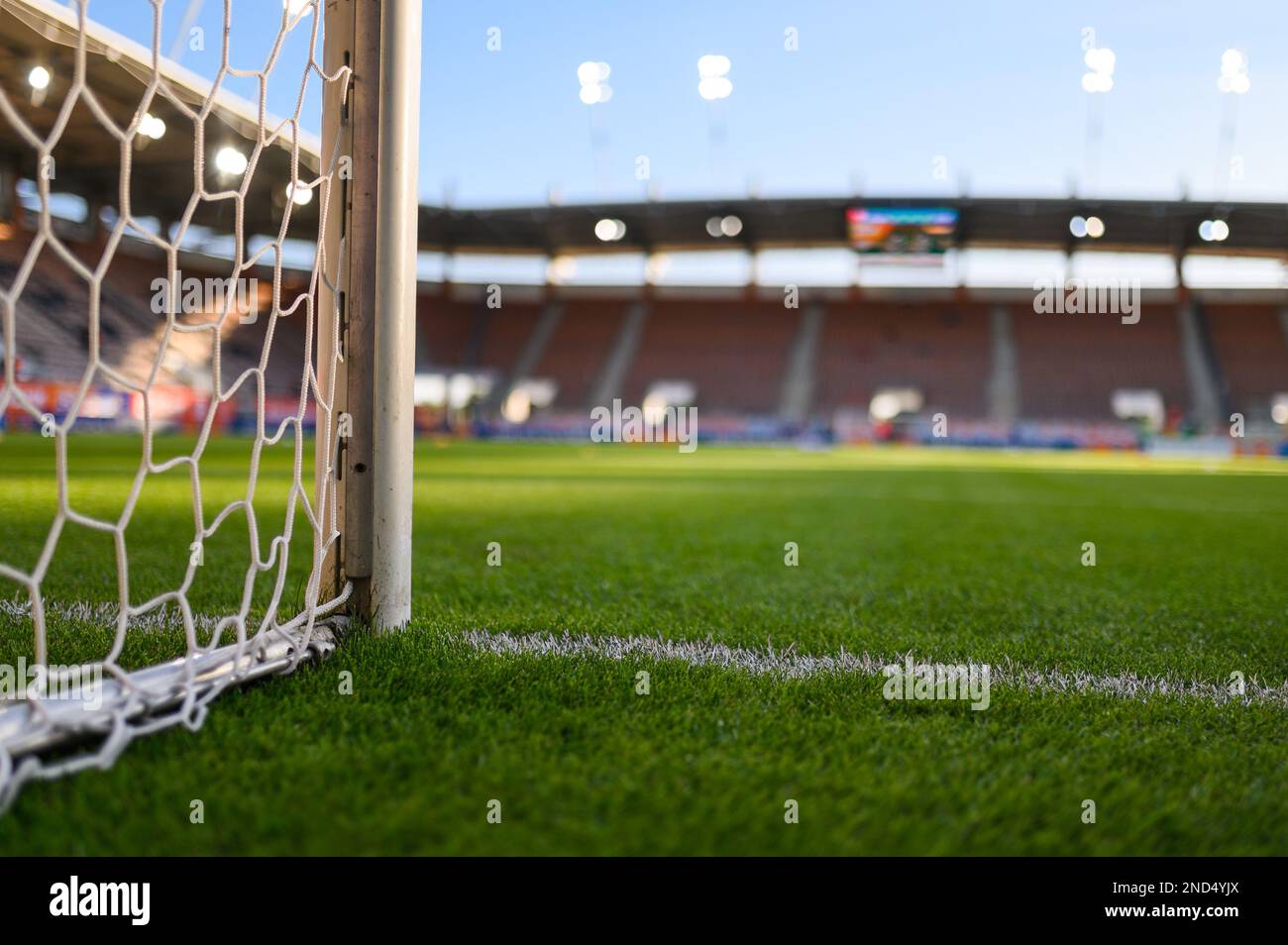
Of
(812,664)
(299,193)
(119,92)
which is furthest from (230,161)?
(812,664)

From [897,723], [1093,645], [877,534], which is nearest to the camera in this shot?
[897,723]

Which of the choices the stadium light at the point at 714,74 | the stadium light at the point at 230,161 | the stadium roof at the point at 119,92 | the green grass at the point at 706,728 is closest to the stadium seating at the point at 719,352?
the stadium light at the point at 714,74

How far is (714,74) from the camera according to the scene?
1786 cm

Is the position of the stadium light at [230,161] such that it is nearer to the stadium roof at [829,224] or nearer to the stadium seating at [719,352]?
the stadium roof at [829,224]

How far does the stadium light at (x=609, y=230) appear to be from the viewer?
28145 mm

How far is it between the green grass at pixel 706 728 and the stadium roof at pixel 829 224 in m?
25.2

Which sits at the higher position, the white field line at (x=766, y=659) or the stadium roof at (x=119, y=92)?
the stadium roof at (x=119, y=92)

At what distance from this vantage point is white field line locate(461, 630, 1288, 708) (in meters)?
1.86

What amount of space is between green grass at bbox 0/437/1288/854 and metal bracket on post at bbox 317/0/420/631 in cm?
32

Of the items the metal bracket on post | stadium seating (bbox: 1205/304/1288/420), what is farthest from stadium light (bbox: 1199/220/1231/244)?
the metal bracket on post

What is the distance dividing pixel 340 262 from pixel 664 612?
4.83 feet

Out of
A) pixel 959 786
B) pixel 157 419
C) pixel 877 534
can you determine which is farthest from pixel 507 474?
pixel 157 419

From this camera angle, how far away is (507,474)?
991cm
